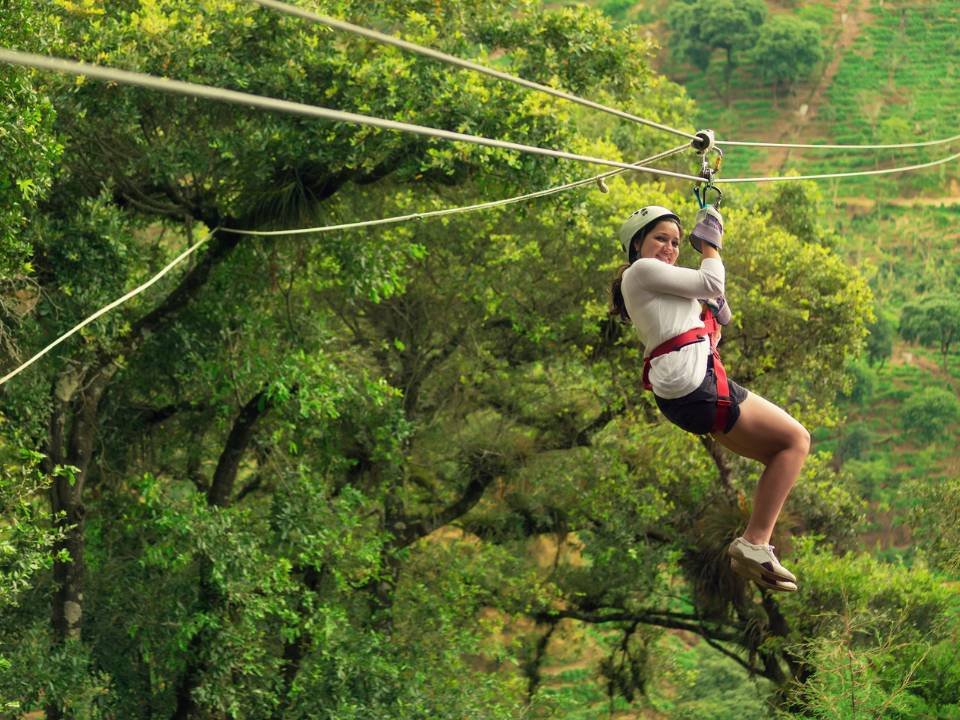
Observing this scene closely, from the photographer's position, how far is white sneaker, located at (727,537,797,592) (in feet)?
16.7

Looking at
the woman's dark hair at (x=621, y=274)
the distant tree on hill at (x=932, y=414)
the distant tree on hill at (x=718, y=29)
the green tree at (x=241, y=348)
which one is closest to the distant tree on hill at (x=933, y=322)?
the distant tree on hill at (x=932, y=414)

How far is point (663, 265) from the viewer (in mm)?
4875

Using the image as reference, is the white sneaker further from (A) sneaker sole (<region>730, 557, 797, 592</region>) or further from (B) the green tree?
(B) the green tree

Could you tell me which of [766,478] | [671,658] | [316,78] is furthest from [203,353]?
[671,658]

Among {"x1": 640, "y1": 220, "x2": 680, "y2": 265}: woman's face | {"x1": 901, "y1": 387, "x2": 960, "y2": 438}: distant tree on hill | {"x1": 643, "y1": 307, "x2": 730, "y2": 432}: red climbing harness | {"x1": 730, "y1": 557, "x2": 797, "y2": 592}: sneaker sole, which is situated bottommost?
{"x1": 901, "y1": 387, "x2": 960, "y2": 438}: distant tree on hill

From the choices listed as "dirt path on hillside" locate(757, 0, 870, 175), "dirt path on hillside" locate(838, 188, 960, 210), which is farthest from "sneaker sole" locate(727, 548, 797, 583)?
"dirt path on hillside" locate(838, 188, 960, 210)

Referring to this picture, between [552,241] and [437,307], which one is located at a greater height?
[552,241]

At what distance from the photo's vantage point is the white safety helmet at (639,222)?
5.09m

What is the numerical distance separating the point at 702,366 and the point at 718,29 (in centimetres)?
5803

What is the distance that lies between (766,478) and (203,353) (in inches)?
293

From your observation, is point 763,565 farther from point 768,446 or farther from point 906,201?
point 906,201

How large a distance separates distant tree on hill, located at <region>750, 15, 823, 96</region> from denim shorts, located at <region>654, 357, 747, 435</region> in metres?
55.5

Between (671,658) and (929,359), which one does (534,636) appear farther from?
(929,359)

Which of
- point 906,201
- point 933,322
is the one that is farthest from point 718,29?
point 933,322
